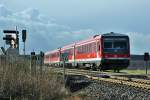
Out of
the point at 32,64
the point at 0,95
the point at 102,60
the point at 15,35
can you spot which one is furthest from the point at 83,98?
the point at 102,60

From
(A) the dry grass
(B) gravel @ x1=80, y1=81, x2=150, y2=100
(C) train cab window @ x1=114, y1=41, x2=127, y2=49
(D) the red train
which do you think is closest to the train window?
(D) the red train

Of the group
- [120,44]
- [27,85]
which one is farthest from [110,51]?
[27,85]

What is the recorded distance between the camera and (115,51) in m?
36.0

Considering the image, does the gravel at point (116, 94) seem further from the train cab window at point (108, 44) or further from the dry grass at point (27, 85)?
the train cab window at point (108, 44)

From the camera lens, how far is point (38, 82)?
16.6 metres

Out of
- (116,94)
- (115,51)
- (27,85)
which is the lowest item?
(116,94)

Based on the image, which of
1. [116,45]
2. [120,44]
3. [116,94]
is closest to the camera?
[116,94]

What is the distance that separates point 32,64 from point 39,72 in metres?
1.85

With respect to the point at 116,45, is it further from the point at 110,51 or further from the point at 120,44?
the point at 110,51

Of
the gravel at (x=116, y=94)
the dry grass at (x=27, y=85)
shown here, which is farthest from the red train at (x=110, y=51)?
the dry grass at (x=27, y=85)

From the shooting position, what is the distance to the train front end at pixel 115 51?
117ft

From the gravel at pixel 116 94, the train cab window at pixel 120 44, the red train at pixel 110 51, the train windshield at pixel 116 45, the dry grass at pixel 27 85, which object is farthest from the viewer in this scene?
the train cab window at pixel 120 44

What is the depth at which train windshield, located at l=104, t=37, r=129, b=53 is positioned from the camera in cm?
3591

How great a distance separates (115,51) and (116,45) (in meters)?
0.50
